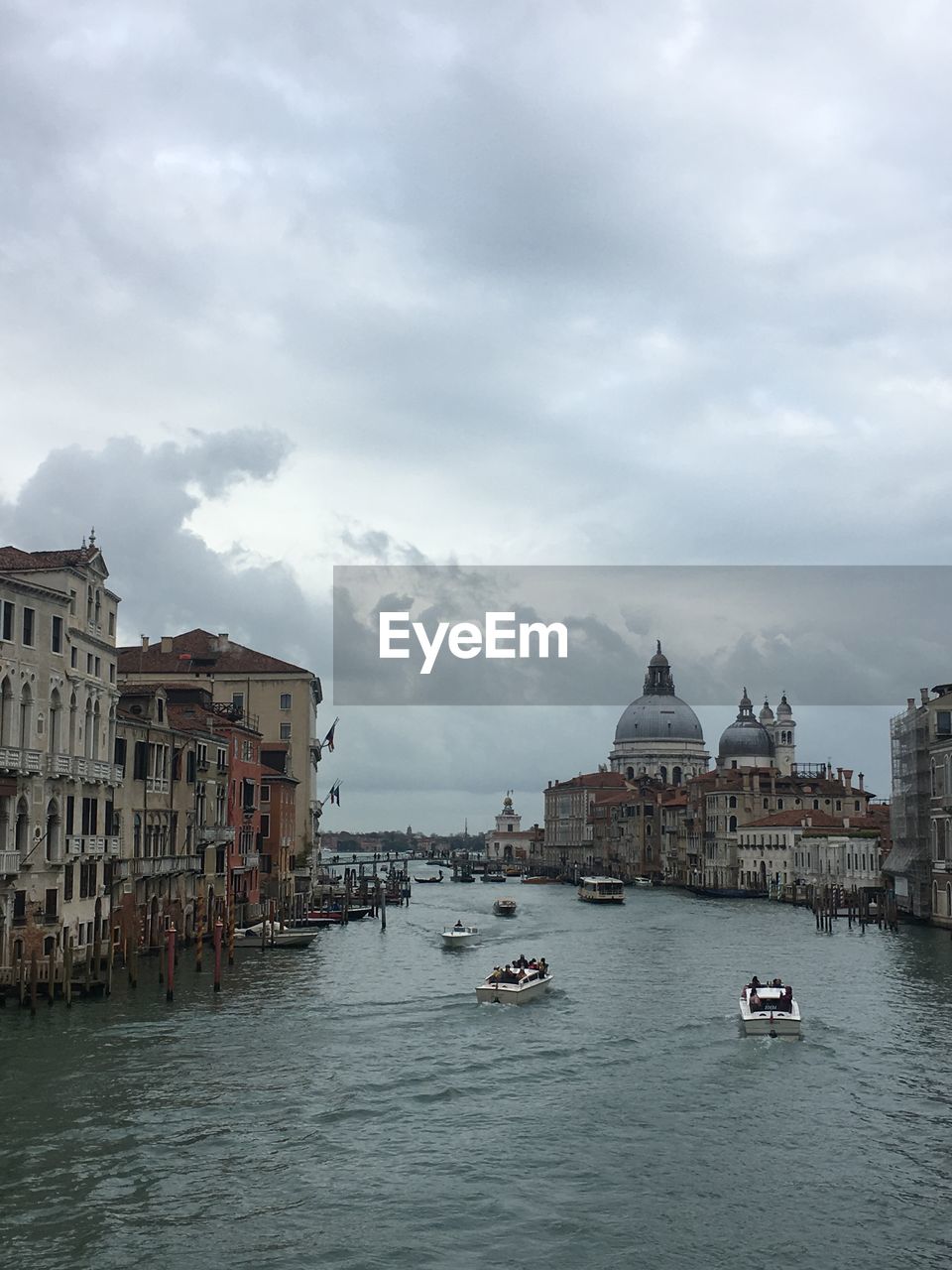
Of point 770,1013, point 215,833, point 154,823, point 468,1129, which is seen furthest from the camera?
point 215,833

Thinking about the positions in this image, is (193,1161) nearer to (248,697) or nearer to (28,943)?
(28,943)

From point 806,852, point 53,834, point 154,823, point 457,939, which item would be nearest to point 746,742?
point 806,852

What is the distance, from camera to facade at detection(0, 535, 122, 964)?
3966cm

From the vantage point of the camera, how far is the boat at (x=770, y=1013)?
122 ft

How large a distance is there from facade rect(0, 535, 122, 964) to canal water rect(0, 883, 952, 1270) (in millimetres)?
3222

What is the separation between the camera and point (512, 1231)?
69.9ft

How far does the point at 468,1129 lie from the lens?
27.3m

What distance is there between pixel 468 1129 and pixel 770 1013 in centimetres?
1288

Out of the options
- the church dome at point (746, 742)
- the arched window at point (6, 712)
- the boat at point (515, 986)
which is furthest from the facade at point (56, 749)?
the church dome at point (746, 742)

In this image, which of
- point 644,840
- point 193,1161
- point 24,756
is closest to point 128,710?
point 24,756

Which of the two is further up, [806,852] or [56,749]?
[56,749]

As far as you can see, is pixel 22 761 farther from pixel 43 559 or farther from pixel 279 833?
pixel 279 833

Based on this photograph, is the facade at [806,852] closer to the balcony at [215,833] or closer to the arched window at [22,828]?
the balcony at [215,833]

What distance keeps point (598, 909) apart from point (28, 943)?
73.0 m
